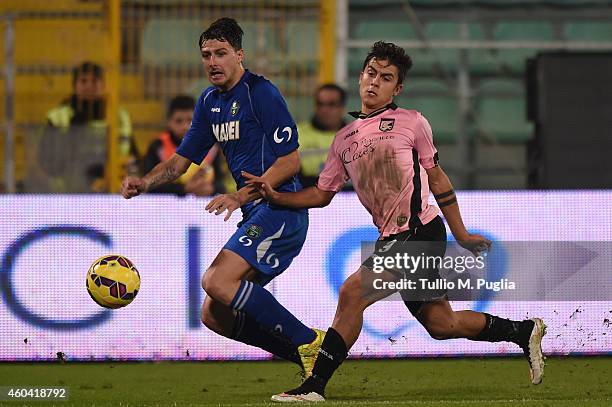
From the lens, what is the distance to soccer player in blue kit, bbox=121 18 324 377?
789 centimetres

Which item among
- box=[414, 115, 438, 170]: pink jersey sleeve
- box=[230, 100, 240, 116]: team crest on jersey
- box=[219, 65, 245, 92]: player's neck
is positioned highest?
box=[219, 65, 245, 92]: player's neck

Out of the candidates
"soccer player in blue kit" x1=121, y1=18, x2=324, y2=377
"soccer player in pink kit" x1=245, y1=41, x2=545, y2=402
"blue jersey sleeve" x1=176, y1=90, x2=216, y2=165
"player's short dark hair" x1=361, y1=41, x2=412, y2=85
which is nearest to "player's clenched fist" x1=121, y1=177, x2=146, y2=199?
"soccer player in blue kit" x1=121, y1=18, x2=324, y2=377

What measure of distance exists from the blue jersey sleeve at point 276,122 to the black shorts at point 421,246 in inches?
30.9

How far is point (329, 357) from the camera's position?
7.56 m

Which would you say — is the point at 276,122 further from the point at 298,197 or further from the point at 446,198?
the point at 446,198

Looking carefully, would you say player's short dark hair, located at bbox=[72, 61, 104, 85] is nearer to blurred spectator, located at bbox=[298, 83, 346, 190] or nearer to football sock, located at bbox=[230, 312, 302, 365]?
blurred spectator, located at bbox=[298, 83, 346, 190]

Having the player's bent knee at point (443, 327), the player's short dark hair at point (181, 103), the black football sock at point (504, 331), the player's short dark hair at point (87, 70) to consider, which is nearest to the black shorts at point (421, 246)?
the player's bent knee at point (443, 327)

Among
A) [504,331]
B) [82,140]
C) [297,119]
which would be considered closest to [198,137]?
[504,331]

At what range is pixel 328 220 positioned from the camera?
10.3 meters

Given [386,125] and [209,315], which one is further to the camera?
[209,315]

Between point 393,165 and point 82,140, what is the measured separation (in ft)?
16.0

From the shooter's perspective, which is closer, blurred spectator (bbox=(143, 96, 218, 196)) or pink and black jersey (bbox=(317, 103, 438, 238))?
pink and black jersey (bbox=(317, 103, 438, 238))

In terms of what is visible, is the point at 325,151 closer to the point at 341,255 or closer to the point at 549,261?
the point at 341,255
